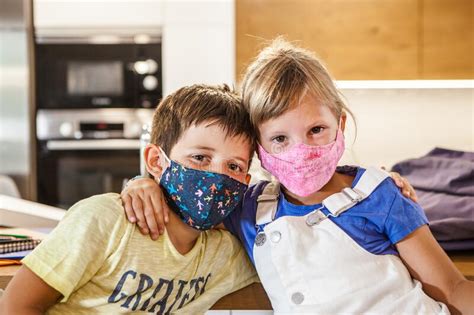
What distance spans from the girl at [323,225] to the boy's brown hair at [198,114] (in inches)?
1.1

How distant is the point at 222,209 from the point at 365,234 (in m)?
0.24

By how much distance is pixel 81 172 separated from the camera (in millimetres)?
3111

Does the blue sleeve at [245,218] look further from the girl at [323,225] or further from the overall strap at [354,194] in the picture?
the overall strap at [354,194]

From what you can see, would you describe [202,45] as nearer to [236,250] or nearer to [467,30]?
[467,30]

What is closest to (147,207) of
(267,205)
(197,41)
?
(267,205)

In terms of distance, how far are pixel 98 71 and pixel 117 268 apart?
2253mm

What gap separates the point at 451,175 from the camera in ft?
4.56

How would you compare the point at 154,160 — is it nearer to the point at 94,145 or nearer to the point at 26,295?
the point at 26,295

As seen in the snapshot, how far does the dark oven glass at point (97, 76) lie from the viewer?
10.2ft

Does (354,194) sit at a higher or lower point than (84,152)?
higher

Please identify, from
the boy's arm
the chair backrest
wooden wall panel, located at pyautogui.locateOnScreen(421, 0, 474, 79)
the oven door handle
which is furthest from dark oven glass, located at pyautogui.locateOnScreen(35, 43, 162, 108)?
the boy's arm

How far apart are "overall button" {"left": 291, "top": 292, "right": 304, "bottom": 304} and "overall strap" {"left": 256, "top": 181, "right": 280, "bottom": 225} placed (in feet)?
0.45

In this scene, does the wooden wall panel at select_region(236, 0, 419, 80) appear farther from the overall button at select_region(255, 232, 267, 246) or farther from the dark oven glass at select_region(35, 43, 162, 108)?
the overall button at select_region(255, 232, 267, 246)

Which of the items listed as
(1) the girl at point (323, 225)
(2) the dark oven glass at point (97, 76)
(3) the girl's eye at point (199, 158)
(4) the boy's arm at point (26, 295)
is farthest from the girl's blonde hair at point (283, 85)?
(2) the dark oven glass at point (97, 76)
